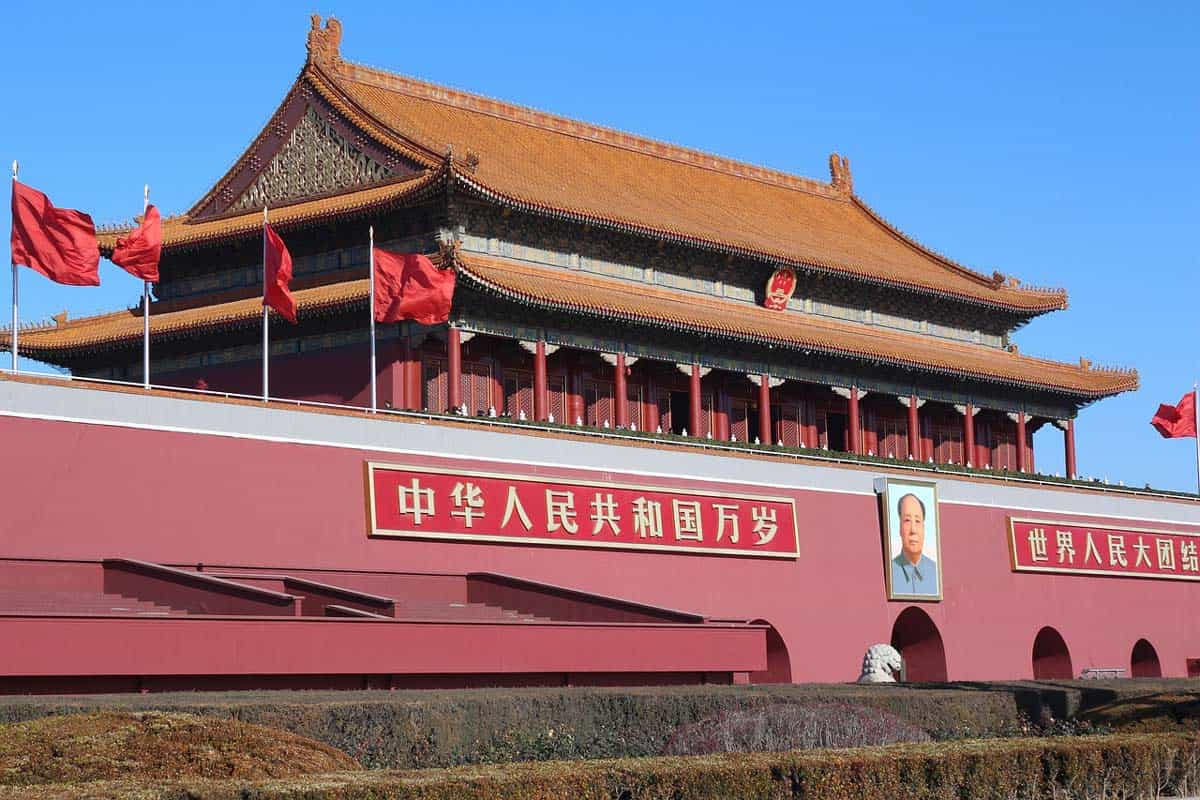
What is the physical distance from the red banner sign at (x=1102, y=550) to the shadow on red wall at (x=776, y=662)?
8189 mm

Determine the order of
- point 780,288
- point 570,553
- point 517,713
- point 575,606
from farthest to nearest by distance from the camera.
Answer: point 780,288, point 570,553, point 575,606, point 517,713

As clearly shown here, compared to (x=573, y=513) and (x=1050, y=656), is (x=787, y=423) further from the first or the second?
(x=573, y=513)

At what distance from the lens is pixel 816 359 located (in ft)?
132

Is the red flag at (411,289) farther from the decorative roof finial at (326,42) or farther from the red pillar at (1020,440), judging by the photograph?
the red pillar at (1020,440)

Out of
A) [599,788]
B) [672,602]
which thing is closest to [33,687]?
[599,788]

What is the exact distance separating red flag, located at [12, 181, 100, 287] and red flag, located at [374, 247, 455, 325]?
551cm

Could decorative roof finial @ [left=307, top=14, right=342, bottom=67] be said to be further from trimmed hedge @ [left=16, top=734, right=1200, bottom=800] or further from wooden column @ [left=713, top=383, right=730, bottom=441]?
trimmed hedge @ [left=16, top=734, right=1200, bottom=800]

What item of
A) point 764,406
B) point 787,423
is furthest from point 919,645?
point 787,423

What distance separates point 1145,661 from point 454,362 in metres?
20.2

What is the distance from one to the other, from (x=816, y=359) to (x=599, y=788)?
91.4ft

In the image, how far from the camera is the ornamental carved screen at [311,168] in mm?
35188

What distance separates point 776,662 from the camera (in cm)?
3356

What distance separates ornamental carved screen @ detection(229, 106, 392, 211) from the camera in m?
35.2

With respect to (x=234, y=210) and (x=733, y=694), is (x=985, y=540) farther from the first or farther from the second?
(x=733, y=694)
